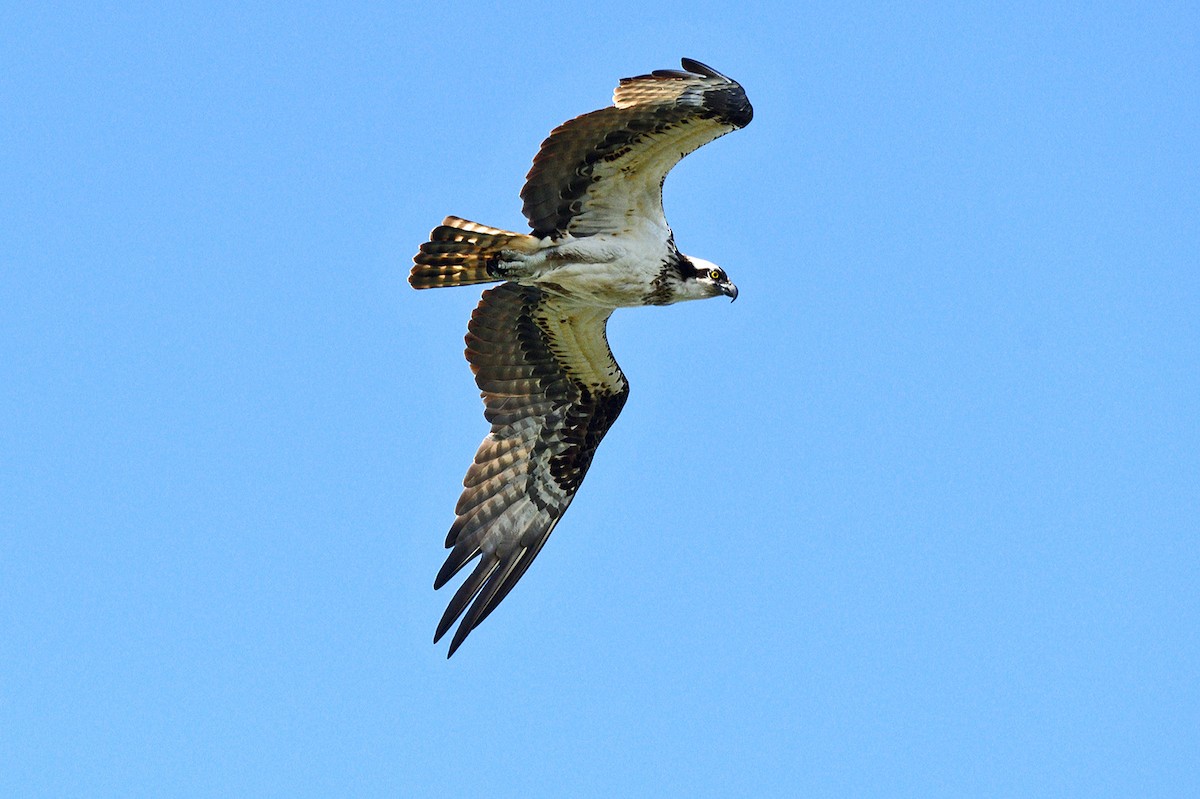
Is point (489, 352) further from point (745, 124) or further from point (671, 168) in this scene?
point (745, 124)

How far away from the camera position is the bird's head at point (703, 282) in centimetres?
1130

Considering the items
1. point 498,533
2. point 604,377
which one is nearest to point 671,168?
point 604,377

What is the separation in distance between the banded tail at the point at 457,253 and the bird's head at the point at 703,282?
1.21 meters

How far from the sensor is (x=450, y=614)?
1153 cm

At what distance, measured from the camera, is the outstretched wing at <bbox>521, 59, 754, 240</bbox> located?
10.2 meters

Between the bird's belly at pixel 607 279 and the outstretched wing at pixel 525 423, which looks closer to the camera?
the bird's belly at pixel 607 279

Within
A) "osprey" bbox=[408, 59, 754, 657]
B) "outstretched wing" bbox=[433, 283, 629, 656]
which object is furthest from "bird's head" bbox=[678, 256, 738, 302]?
"outstretched wing" bbox=[433, 283, 629, 656]

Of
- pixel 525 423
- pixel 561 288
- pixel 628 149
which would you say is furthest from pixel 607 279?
pixel 525 423

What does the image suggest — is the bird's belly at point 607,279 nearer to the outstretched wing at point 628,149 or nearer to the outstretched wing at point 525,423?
the outstretched wing at point 628,149

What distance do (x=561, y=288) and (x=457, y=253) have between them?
2.63 feet

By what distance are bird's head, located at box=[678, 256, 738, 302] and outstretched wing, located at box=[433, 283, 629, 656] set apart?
0.89 metres

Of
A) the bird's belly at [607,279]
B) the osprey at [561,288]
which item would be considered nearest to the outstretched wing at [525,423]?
the osprey at [561,288]

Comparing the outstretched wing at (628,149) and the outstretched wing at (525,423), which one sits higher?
the outstretched wing at (628,149)

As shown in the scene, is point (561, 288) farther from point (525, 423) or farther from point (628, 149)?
point (525, 423)
